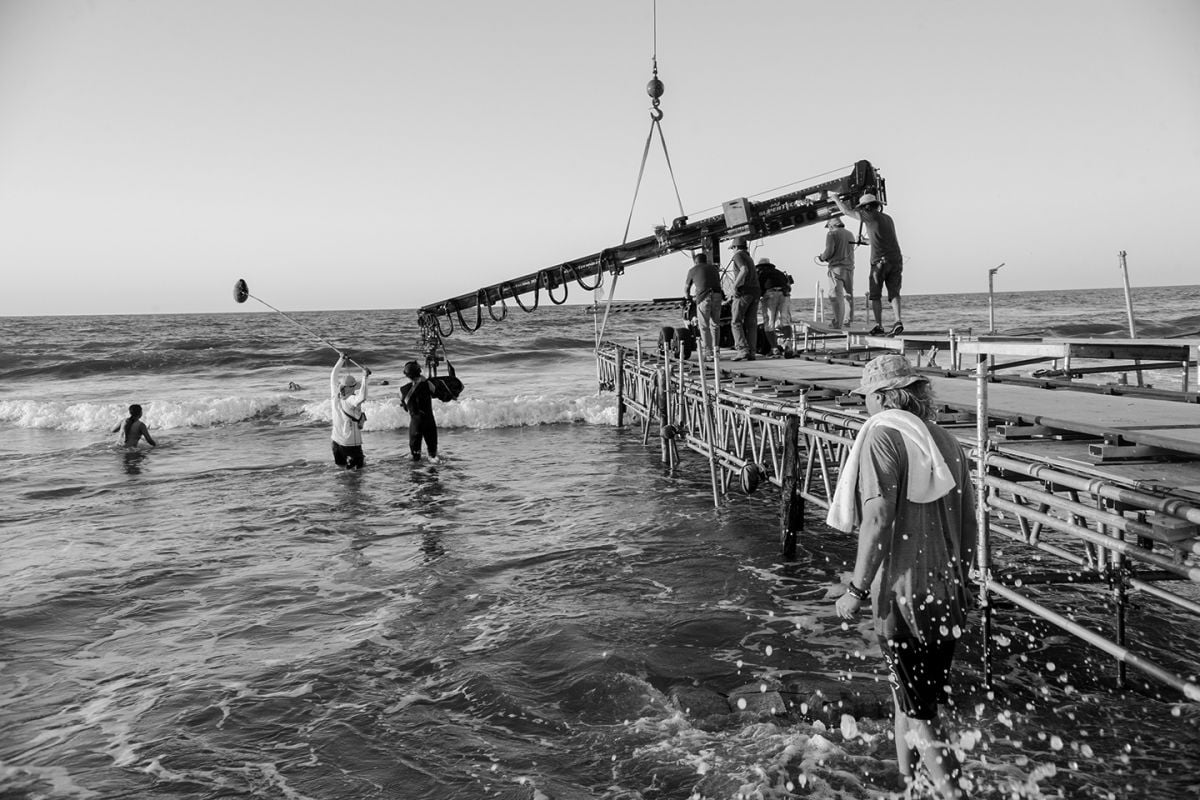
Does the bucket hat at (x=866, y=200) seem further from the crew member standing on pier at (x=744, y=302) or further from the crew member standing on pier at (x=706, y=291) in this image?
the crew member standing on pier at (x=706, y=291)

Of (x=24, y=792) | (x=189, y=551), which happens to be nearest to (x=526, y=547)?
(x=189, y=551)

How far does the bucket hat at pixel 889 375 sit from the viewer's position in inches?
149

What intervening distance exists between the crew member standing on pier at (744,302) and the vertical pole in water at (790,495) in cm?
540

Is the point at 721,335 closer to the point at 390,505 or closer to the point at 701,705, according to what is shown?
the point at 390,505

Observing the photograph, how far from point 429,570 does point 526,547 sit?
140 cm

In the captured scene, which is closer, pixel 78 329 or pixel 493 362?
pixel 493 362

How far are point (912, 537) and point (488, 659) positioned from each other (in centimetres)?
407

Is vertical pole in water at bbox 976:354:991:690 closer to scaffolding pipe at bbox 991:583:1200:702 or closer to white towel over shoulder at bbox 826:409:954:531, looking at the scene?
scaffolding pipe at bbox 991:583:1200:702

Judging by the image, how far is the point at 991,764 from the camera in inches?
183

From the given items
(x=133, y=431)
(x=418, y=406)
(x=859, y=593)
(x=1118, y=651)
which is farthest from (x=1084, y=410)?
(x=133, y=431)

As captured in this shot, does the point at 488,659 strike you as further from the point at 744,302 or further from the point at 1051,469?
the point at 744,302

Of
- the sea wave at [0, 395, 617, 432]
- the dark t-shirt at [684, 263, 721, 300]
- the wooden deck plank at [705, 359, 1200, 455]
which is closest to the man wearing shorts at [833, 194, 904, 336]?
the dark t-shirt at [684, 263, 721, 300]

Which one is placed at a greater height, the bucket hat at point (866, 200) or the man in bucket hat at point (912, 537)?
the bucket hat at point (866, 200)

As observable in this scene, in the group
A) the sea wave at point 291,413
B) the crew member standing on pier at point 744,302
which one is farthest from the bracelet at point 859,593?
the sea wave at point 291,413
